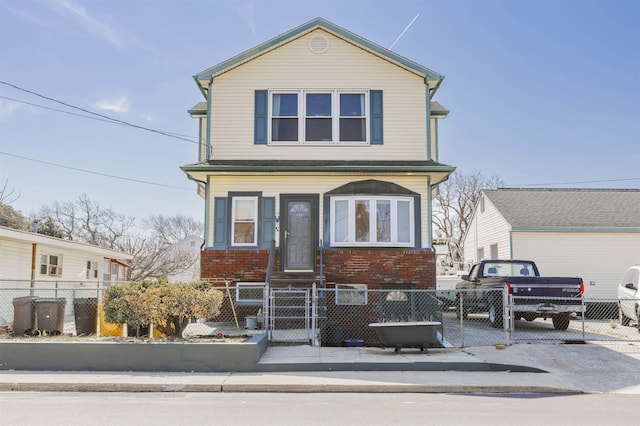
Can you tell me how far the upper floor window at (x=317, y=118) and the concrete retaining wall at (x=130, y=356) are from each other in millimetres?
7317

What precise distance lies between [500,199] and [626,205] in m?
4.92

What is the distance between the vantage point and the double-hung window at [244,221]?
1504 cm

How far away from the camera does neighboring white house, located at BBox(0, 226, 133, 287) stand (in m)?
17.4

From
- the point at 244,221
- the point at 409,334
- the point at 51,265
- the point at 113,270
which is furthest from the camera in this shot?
the point at 113,270

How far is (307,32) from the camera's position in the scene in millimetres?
16062

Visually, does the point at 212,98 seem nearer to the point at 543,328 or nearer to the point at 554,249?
the point at 543,328

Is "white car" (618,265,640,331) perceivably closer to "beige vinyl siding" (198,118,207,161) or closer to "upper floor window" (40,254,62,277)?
"beige vinyl siding" (198,118,207,161)

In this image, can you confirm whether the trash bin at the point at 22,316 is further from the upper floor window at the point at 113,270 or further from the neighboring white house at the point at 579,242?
the neighboring white house at the point at 579,242

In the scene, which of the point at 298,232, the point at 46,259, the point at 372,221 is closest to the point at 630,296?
the point at 372,221

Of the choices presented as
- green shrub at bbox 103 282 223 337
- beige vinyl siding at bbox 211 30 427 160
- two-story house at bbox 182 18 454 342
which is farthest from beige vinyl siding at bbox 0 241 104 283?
green shrub at bbox 103 282 223 337

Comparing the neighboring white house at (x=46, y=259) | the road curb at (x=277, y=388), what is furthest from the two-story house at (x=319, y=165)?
the road curb at (x=277, y=388)

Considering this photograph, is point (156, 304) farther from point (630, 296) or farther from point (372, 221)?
point (630, 296)

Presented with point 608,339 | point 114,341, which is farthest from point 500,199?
point 114,341

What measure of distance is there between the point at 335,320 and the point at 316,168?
158 inches
